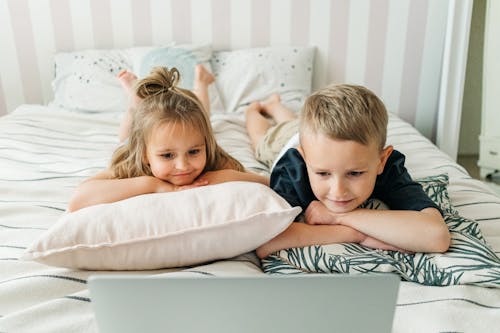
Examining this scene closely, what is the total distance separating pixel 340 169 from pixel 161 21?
1.77m

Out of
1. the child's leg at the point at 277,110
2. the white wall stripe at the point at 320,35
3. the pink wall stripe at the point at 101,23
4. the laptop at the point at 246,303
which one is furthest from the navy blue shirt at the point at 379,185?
the pink wall stripe at the point at 101,23

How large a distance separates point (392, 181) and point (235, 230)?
1.32 feet

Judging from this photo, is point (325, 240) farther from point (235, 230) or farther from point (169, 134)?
point (169, 134)

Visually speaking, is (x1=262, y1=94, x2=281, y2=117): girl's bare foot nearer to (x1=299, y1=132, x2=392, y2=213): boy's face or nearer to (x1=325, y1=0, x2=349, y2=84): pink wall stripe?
(x1=325, y1=0, x2=349, y2=84): pink wall stripe

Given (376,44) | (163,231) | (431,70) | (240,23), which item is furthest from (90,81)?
(431,70)

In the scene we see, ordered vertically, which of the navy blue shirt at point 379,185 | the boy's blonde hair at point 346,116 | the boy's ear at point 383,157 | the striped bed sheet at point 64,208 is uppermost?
the boy's blonde hair at point 346,116

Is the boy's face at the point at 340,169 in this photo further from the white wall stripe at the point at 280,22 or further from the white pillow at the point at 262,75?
the white wall stripe at the point at 280,22

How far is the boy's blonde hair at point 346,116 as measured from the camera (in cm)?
87

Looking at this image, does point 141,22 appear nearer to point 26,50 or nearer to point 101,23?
point 101,23

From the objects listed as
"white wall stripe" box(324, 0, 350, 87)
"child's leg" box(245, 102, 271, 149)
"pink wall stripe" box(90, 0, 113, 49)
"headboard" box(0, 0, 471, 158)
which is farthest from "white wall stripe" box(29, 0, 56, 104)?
"white wall stripe" box(324, 0, 350, 87)

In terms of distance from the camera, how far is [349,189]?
35.5 inches

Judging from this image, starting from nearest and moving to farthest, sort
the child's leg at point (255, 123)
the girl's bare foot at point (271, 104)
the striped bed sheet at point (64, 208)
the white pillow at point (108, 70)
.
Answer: the striped bed sheet at point (64, 208)
the child's leg at point (255, 123)
the girl's bare foot at point (271, 104)
the white pillow at point (108, 70)

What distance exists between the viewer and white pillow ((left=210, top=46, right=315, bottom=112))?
2.20 metres

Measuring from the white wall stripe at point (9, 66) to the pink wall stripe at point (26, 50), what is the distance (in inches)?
0.8
